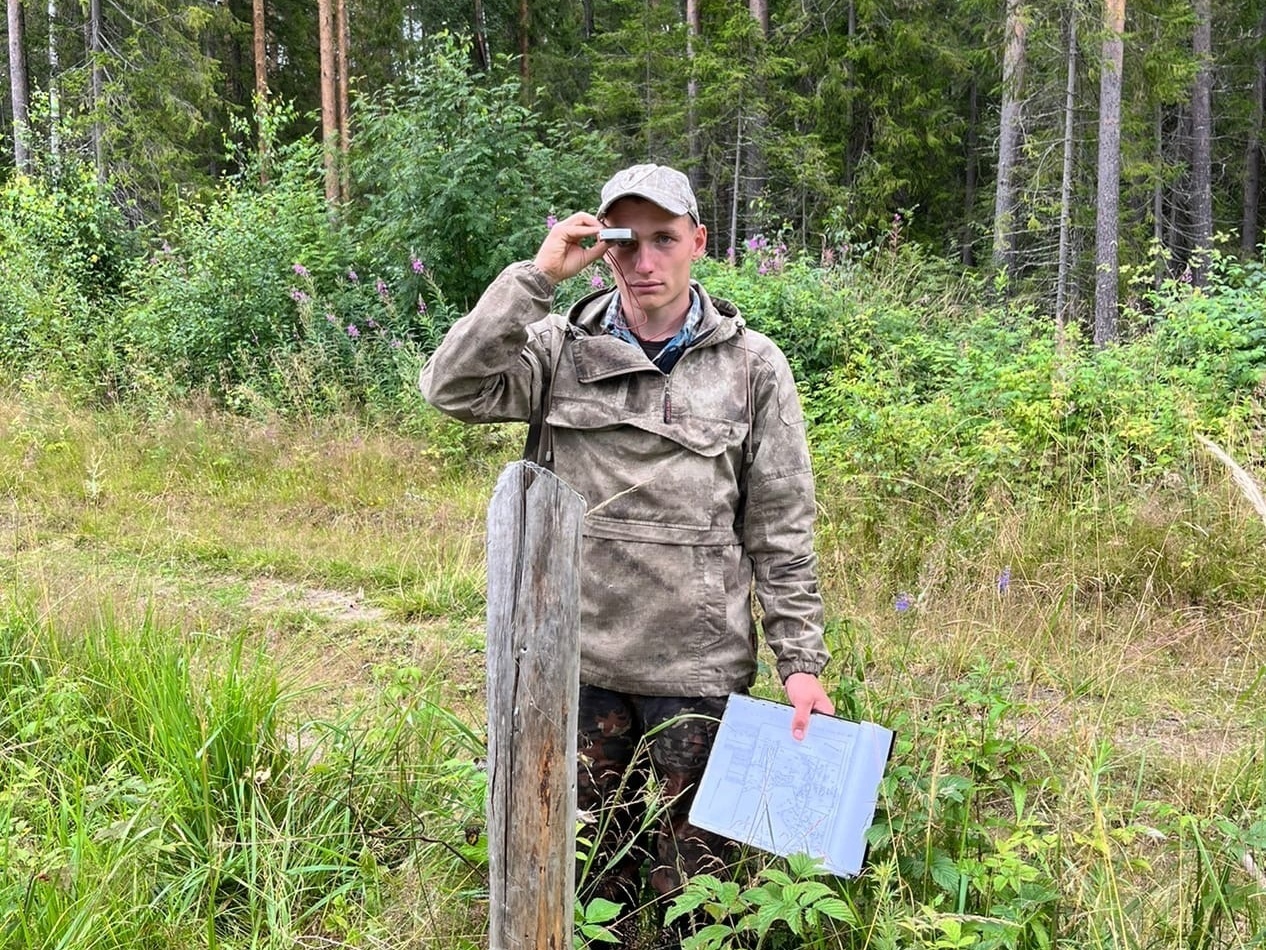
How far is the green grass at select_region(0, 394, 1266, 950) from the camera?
1.96 meters

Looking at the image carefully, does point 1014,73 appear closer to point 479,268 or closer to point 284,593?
point 479,268

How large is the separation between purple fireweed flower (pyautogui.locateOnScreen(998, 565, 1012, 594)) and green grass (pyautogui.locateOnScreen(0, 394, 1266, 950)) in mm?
79

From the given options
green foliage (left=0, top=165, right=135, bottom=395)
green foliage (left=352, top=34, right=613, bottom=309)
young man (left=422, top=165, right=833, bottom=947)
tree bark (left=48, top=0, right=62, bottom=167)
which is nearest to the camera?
young man (left=422, top=165, right=833, bottom=947)

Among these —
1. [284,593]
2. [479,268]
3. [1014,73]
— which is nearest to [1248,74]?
[1014,73]

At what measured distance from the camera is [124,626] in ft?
10.9

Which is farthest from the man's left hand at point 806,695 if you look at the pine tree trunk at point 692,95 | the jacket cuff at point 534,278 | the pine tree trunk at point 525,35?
the pine tree trunk at point 525,35

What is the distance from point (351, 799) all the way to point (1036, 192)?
14277 mm

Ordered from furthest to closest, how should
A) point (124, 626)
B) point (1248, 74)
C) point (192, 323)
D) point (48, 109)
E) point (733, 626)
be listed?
point (1248, 74) < point (48, 109) < point (192, 323) < point (124, 626) < point (733, 626)

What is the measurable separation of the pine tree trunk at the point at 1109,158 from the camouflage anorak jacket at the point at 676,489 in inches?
443

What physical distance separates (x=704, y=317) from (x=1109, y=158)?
12.7 meters

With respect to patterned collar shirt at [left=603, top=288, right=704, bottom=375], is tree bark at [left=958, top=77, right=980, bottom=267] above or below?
above

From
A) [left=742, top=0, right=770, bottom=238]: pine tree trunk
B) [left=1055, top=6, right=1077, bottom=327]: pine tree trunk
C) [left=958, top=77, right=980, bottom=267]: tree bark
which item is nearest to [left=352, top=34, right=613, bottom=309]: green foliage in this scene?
[left=1055, top=6, right=1077, bottom=327]: pine tree trunk

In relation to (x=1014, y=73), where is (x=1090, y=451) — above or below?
below

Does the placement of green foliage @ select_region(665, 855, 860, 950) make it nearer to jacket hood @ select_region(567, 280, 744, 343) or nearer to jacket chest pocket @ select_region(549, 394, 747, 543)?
jacket chest pocket @ select_region(549, 394, 747, 543)
